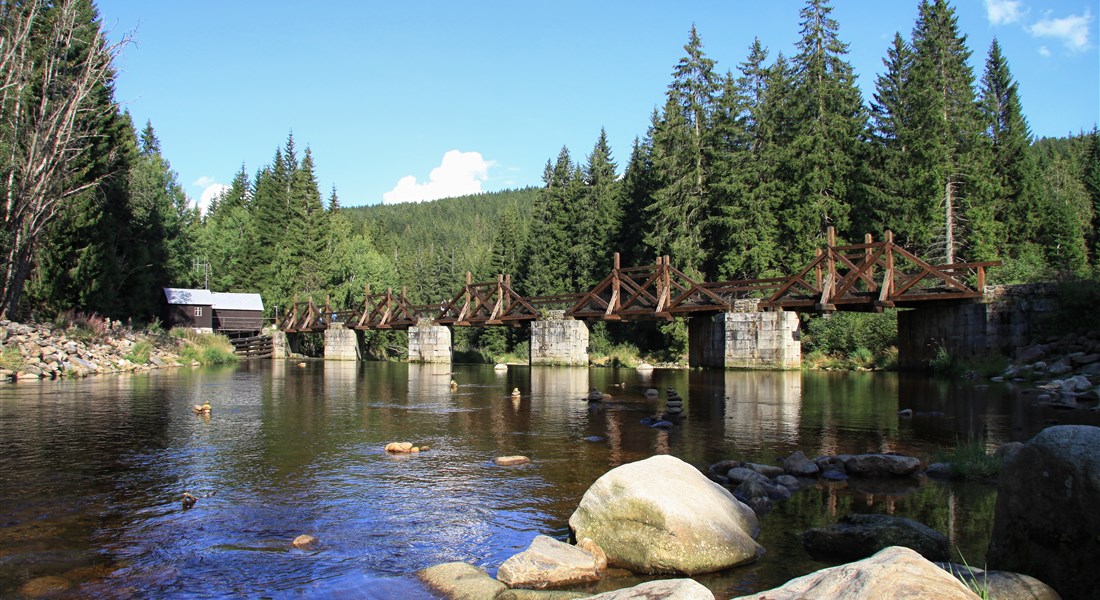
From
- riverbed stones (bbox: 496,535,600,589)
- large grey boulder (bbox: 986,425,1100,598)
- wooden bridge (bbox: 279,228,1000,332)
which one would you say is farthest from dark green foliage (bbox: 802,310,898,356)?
riverbed stones (bbox: 496,535,600,589)

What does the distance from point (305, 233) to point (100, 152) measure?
27.3m

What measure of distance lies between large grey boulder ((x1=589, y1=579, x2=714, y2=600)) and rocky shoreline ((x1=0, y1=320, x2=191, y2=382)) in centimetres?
2531

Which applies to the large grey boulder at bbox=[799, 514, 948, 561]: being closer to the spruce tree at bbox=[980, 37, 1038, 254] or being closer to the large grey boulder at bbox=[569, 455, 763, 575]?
the large grey boulder at bbox=[569, 455, 763, 575]

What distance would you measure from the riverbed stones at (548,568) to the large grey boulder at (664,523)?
369 mm

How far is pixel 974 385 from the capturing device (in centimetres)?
2008

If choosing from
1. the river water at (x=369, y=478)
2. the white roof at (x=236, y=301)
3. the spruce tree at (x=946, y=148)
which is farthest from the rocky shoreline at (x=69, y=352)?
the spruce tree at (x=946, y=148)

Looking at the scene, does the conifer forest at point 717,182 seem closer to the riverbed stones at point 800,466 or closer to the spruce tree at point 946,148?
the spruce tree at point 946,148

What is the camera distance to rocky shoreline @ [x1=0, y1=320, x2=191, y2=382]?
23547 millimetres

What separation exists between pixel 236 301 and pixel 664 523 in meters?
60.9

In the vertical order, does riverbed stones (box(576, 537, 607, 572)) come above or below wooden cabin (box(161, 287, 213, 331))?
below

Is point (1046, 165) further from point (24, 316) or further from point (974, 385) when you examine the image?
point (24, 316)

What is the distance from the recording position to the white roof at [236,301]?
5815 centimetres

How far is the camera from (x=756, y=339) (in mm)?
28359

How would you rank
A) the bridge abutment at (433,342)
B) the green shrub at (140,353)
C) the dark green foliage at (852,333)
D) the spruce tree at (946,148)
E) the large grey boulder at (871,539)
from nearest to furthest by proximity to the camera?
1. the large grey boulder at (871,539)
2. the green shrub at (140,353)
3. the dark green foliage at (852,333)
4. the spruce tree at (946,148)
5. the bridge abutment at (433,342)
